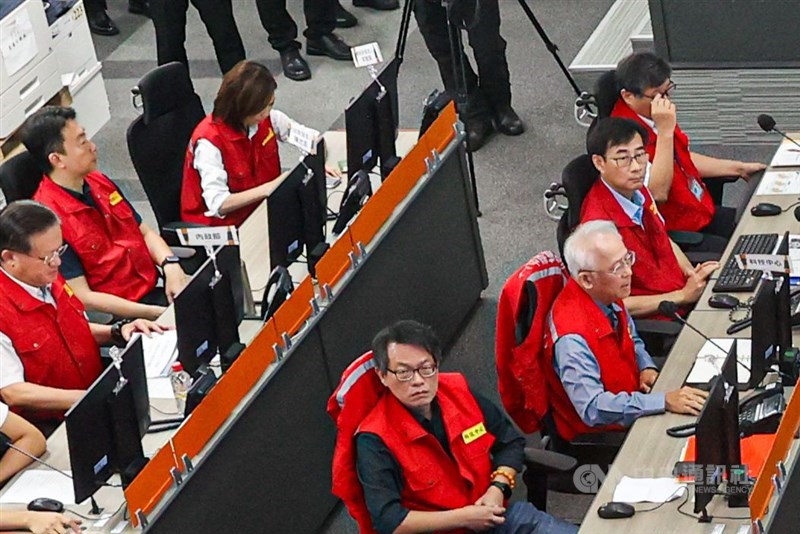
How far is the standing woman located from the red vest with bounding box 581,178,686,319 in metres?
1.21

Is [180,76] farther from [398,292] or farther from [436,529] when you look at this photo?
[436,529]

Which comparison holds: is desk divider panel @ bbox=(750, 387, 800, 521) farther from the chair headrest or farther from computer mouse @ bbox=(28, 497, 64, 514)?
the chair headrest

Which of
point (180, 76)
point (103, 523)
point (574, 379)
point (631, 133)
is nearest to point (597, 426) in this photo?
point (574, 379)

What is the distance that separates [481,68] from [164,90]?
6.55 ft

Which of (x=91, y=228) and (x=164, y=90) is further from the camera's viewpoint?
(x=164, y=90)

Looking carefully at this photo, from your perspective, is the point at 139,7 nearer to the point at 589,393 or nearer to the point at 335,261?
the point at 335,261

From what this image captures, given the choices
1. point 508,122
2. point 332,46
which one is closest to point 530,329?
point 508,122

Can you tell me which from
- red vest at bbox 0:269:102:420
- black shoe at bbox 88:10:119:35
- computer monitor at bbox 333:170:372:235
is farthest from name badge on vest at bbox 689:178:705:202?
black shoe at bbox 88:10:119:35

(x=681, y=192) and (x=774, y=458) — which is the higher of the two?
(x=774, y=458)

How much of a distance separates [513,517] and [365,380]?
21.2 inches

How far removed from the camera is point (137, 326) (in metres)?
4.55

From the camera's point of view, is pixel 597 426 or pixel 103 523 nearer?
pixel 103 523

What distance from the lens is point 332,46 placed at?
7.89 m

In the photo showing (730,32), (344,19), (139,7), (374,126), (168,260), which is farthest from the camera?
(139,7)
